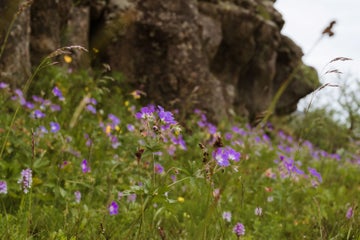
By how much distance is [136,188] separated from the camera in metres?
1.38

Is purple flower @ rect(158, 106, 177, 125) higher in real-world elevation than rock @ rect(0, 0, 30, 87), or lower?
higher

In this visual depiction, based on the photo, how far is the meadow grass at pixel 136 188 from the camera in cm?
147

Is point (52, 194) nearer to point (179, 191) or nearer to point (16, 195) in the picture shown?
point (16, 195)

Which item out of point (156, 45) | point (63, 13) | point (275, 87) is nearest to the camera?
point (63, 13)

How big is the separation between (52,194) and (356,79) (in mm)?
16218

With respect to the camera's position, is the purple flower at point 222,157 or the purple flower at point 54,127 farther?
the purple flower at point 54,127

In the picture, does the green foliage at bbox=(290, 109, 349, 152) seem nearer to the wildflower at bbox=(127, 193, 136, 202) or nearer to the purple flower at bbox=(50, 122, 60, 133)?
the wildflower at bbox=(127, 193, 136, 202)

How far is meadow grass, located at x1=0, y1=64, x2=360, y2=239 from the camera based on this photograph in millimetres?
1466

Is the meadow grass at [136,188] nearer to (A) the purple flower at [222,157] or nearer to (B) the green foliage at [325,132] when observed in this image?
(A) the purple flower at [222,157]

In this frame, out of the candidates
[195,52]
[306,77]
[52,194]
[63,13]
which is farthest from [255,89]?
[52,194]

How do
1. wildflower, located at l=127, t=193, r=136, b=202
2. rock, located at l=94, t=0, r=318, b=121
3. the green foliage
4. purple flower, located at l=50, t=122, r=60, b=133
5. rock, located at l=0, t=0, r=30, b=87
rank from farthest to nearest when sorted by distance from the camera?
rock, located at l=94, t=0, r=318, b=121
rock, located at l=0, t=0, r=30, b=87
purple flower, located at l=50, t=122, r=60, b=133
wildflower, located at l=127, t=193, r=136, b=202
the green foliage

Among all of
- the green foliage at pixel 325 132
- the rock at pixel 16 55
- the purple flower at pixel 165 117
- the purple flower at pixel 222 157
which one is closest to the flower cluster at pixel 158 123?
the purple flower at pixel 165 117

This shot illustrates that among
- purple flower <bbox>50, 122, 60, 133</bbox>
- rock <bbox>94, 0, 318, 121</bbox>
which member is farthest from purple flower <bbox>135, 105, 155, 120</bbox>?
purple flower <bbox>50, 122, 60, 133</bbox>

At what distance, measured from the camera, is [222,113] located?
25.1 ft
